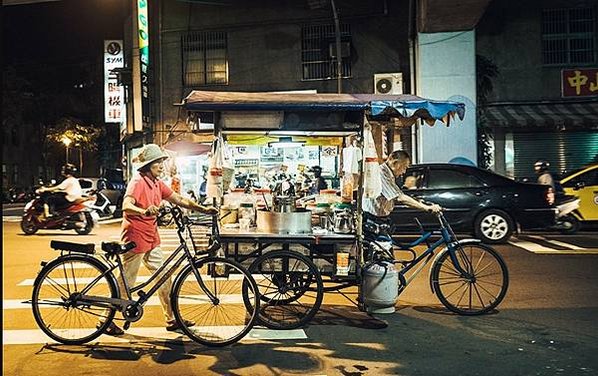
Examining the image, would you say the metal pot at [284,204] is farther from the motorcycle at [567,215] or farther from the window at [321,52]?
the window at [321,52]

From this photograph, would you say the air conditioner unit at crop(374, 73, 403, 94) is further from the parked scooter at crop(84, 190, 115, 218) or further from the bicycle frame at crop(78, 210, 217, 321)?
the bicycle frame at crop(78, 210, 217, 321)

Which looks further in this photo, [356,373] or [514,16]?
[514,16]

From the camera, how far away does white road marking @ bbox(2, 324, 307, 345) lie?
5.74 metres

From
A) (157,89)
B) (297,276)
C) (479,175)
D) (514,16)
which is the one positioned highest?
(514,16)

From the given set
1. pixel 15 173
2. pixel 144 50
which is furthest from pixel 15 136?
pixel 144 50

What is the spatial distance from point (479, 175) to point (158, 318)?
8184 millimetres

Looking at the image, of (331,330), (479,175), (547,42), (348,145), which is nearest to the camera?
(331,330)

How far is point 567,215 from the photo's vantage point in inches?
548

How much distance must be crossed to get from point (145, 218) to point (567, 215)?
11357mm

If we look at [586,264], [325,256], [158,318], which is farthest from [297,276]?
[586,264]

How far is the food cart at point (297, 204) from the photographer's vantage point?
6.21 m

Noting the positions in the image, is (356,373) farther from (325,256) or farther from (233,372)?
(325,256)

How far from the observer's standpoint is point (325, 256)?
653 cm

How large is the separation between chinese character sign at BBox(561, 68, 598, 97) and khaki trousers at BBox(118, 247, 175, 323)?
661 inches
